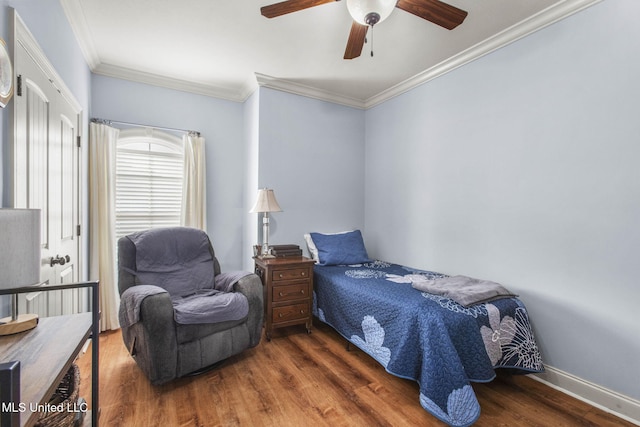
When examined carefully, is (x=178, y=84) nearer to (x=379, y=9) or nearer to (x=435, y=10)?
(x=379, y=9)

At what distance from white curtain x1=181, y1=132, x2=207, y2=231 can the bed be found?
1.88 m

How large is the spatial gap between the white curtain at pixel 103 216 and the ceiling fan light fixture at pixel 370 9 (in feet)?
8.74

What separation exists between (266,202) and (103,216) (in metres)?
1.60

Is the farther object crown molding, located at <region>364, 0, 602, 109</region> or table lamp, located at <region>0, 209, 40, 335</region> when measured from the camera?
crown molding, located at <region>364, 0, 602, 109</region>

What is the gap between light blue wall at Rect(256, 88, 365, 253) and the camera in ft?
11.0

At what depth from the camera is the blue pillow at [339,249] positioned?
3238mm

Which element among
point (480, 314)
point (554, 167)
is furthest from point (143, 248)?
point (554, 167)

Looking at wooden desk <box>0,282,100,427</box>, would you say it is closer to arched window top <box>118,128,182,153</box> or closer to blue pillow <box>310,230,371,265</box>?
blue pillow <box>310,230,371,265</box>

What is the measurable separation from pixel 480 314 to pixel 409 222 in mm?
1508

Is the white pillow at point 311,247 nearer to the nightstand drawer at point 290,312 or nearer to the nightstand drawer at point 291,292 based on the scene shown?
the nightstand drawer at point 291,292

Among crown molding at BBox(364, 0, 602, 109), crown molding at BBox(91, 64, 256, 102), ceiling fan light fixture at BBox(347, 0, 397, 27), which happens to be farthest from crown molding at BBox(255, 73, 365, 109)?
ceiling fan light fixture at BBox(347, 0, 397, 27)

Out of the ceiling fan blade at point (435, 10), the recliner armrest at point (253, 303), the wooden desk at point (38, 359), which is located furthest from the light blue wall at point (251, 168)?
the wooden desk at point (38, 359)

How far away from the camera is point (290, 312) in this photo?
284 cm

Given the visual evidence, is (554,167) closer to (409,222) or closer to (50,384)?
(409,222)
